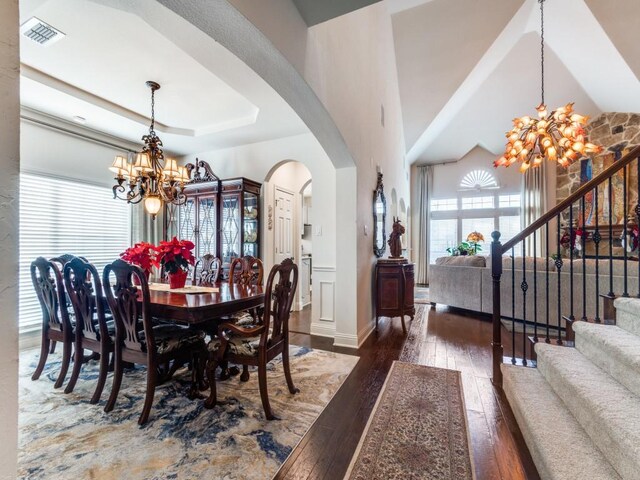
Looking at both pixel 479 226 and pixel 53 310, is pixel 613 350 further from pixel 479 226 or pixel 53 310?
pixel 479 226

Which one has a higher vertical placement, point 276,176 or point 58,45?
A: point 58,45

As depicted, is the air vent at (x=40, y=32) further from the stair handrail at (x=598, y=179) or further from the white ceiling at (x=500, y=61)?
the white ceiling at (x=500, y=61)

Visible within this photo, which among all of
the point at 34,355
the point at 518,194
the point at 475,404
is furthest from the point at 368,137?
the point at 518,194

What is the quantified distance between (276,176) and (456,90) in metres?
3.98

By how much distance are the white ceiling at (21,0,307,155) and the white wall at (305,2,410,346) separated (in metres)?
0.82

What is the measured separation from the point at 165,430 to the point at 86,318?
44.6 inches

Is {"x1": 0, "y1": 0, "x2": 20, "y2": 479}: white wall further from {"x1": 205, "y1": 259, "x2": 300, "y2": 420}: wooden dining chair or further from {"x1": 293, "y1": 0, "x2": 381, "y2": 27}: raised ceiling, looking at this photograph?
{"x1": 293, "y1": 0, "x2": 381, "y2": 27}: raised ceiling

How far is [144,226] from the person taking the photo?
4848 mm

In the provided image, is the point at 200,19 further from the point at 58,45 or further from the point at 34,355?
the point at 34,355

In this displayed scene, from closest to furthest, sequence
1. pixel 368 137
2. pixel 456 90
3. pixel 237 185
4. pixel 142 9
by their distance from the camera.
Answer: pixel 142 9, pixel 368 137, pixel 237 185, pixel 456 90

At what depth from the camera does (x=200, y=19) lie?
149 cm

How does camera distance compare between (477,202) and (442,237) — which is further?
(442,237)

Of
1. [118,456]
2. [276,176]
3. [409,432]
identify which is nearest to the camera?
[118,456]

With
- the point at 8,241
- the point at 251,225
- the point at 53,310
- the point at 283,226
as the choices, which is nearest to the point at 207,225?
the point at 251,225
